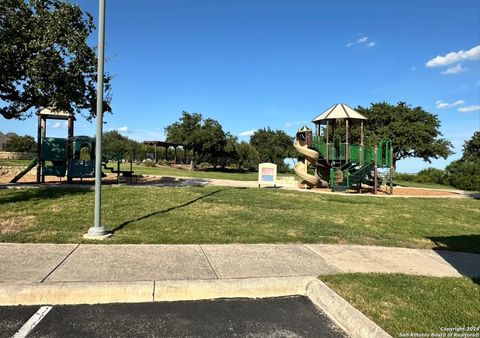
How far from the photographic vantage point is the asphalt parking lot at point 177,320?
12.9ft

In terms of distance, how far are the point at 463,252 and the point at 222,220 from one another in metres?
4.94

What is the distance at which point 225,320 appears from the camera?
4.34 m

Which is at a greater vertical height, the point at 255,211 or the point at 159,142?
the point at 159,142

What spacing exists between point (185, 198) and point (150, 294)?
7.79 metres

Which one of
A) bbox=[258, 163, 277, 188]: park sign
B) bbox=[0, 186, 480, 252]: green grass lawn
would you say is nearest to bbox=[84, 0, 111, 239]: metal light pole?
bbox=[0, 186, 480, 252]: green grass lawn

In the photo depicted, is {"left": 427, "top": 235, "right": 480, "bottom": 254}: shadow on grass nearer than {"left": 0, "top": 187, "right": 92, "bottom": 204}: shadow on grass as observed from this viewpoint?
Yes

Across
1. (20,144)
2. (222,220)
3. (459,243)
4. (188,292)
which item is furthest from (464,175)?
(20,144)

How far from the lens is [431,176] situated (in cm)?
3938

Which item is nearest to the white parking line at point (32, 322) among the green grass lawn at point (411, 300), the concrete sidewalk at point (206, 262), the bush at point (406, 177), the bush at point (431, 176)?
the concrete sidewalk at point (206, 262)

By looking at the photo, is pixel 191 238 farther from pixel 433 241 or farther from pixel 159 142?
pixel 159 142

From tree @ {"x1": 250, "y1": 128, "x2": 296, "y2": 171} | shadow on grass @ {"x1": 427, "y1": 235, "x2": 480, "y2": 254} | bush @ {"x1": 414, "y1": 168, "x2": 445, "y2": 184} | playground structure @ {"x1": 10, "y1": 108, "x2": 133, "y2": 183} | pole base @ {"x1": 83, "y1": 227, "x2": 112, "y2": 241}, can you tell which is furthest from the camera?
tree @ {"x1": 250, "y1": 128, "x2": 296, "y2": 171}

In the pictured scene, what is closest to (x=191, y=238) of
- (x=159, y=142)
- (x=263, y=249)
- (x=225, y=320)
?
(x=263, y=249)

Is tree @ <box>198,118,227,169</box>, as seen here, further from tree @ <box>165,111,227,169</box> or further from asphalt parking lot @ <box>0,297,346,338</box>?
asphalt parking lot @ <box>0,297,346,338</box>

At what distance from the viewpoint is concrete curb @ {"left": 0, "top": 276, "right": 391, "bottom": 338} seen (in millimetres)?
4516
